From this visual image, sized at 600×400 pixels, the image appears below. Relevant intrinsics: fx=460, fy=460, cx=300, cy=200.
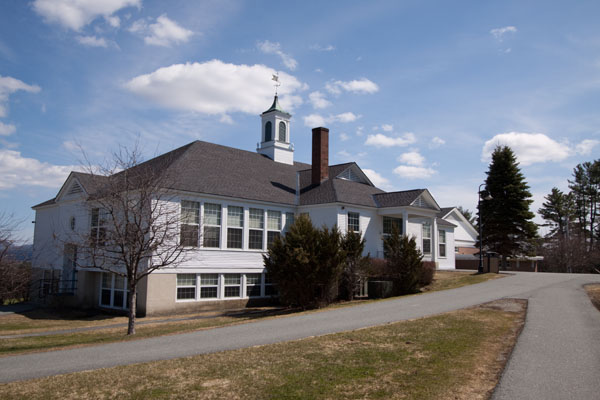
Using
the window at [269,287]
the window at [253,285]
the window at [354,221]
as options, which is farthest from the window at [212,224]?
the window at [354,221]

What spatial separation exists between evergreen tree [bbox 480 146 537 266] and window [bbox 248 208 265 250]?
990 inches

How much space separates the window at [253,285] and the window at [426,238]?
13.0 m

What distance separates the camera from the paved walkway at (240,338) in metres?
9.85

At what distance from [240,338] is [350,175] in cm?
2142

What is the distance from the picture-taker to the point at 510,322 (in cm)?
1356

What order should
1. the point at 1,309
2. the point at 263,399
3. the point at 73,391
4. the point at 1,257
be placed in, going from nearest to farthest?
the point at 263,399 → the point at 73,391 → the point at 1,257 → the point at 1,309

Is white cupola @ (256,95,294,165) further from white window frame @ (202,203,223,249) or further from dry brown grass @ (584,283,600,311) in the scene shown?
dry brown grass @ (584,283,600,311)

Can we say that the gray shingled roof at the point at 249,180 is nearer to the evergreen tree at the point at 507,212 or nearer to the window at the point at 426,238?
the window at the point at 426,238

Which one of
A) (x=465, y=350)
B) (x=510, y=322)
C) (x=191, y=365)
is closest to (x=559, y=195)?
(x=510, y=322)

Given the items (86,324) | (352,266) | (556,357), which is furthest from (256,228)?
(556,357)

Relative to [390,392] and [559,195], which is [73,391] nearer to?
[390,392]

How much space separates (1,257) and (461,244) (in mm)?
44919

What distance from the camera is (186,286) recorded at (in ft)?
74.9

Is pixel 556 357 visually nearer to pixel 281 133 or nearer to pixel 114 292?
pixel 114 292
